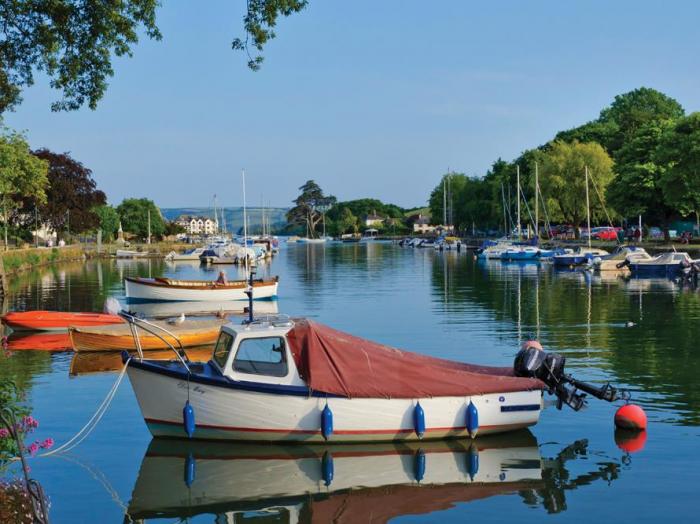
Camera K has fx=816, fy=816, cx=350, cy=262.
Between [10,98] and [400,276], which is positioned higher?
[10,98]

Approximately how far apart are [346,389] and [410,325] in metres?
23.0

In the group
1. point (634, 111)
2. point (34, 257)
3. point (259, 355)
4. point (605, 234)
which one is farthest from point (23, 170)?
point (634, 111)

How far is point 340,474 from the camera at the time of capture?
16500 mm

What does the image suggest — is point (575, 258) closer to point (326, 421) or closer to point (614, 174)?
point (614, 174)

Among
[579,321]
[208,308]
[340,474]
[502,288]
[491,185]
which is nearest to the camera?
[340,474]

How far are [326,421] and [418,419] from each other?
78.7 inches

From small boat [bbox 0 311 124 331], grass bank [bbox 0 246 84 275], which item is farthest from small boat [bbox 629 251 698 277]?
grass bank [bbox 0 246 84 275]

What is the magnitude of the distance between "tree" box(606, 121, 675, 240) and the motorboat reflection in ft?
253

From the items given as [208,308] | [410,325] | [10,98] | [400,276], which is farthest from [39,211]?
[10,98]

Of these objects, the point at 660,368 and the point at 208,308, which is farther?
the point at 208,308

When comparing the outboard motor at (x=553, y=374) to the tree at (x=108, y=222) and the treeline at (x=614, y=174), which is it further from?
the tree at (x=108, y=222)

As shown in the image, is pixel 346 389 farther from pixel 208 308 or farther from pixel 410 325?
pixel 208 308

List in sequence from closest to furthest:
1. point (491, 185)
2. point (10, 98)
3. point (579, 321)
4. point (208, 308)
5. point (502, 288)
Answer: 1. point (10, 98)
2. point (579, 321)
3. point (208, 308)
4. point (502, 288)
5. point (491, 185)

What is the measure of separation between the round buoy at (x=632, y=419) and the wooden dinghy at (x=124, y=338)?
16.8m
